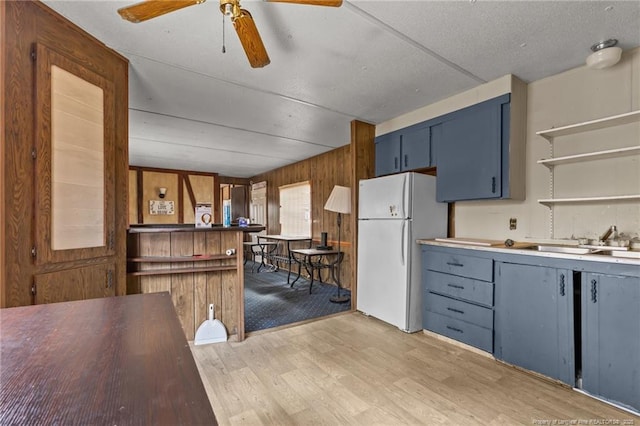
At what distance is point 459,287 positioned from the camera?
279 cm

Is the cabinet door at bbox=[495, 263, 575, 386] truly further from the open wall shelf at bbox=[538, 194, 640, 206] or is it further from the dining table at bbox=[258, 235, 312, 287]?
the dining table at bbox=[258, 235, 312, 287]

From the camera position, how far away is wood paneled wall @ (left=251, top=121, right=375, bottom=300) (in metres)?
3.89

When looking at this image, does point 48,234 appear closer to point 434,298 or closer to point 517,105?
point 434,298

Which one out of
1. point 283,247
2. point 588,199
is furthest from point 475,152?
point 283,247

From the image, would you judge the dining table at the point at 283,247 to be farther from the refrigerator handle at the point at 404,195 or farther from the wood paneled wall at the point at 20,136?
the wood paneled wall at the point at 20,136

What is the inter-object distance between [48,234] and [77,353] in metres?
1.40

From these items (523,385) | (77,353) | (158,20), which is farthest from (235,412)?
(158,20)

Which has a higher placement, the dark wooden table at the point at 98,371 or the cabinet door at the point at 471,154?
the cabinet door at the point at 471,154

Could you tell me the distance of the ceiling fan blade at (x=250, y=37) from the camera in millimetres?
1465

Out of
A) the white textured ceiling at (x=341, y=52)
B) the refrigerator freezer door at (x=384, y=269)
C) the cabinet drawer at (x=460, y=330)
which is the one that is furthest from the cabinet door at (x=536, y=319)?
the white textured ceiling at (x=341, y=52)

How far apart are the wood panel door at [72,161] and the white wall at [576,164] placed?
322 cm

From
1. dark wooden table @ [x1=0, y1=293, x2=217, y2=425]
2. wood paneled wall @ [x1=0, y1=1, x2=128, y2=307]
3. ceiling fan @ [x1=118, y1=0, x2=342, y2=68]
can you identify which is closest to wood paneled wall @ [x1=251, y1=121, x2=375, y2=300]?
ceiling fan @ [x1=118, y1=0, x2=342, y2=68]

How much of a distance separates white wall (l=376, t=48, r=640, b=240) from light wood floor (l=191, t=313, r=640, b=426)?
1.28m

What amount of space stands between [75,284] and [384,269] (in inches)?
108
